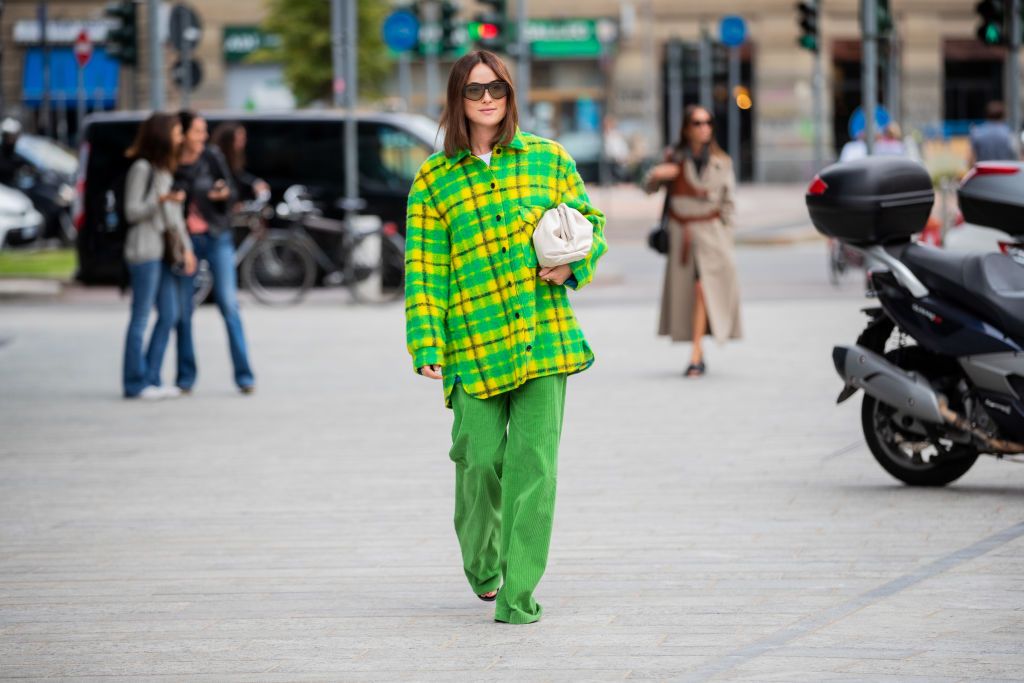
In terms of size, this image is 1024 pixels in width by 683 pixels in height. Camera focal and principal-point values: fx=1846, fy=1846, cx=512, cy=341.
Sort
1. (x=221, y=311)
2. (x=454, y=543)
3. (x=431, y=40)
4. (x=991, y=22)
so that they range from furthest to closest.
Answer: (x=431, y=40), (x=991, y=22), (x=221, y=311), (x=454, y=543)

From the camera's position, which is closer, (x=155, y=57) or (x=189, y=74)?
(x=155, y=57)

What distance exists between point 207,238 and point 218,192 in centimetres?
31

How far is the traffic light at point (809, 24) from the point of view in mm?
20812

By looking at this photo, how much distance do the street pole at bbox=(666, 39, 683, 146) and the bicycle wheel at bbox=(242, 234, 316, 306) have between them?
25681 mm

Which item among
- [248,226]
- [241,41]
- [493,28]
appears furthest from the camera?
[241,41]

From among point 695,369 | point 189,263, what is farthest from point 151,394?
A: point 695,369

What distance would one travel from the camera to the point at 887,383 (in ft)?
25.0

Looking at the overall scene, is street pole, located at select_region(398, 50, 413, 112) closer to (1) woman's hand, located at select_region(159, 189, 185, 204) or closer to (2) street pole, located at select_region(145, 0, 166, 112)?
(2) street pole, located at select_region(145, 0, 166, 112)

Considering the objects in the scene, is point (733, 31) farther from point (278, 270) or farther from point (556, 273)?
point (556, 273)

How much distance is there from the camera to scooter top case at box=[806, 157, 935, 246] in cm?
773

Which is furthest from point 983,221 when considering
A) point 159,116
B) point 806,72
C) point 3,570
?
Answer: point 806,72

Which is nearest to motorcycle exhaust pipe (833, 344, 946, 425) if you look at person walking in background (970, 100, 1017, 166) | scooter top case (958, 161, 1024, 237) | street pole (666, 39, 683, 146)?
scooter top case (958, 161, 1024, 237)

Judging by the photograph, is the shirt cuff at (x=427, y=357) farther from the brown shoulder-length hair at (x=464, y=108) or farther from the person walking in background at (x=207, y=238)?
the person walking in background at (x=207, y=238)

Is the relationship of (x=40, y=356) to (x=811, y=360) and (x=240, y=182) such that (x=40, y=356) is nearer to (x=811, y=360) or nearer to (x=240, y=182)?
(x=240, y=182)
